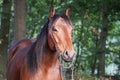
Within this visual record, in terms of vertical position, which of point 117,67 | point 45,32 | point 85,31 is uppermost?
point 45,32

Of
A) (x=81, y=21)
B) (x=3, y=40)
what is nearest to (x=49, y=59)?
(x=3, y=40)

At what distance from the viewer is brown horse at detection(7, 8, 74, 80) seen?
499 cm

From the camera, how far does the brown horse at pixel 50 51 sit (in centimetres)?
499

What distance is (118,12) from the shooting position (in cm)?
1391

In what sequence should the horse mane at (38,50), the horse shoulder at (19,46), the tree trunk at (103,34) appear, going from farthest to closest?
the tree trunk at (103,34) < the horse shoulder at (19,46) < the horse mane at (38,50)

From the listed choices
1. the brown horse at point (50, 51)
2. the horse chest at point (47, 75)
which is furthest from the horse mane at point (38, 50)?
the horse chest at point (47, 75)

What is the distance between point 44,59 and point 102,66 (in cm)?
924

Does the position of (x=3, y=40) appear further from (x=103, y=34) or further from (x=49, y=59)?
(x=49, y=59)

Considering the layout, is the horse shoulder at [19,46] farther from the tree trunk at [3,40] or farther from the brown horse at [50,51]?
the tree trunk at [3,40]

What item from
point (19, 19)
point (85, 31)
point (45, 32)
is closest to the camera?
point (45, 32)

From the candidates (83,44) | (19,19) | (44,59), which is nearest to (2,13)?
(19,19)

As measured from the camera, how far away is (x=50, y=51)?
5.57m

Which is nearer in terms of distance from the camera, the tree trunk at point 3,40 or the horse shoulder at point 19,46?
the horse shoulder at point 19,46

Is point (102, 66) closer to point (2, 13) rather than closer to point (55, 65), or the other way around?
point (2, 13)
